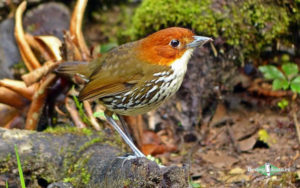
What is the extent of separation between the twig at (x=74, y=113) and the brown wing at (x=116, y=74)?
80 centimetres

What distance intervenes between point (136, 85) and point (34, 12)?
309 cm

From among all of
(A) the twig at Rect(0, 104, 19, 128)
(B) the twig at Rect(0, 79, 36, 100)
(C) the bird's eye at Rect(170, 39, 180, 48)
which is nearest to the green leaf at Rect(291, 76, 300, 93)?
(C) the bird's eye at Rect(170, 39, 180, 48)

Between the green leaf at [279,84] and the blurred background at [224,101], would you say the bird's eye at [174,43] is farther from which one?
the green leaf at [279,84]

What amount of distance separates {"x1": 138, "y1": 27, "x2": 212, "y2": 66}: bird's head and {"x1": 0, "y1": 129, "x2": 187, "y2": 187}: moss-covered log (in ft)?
2.75

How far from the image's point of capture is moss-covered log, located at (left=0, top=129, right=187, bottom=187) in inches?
150

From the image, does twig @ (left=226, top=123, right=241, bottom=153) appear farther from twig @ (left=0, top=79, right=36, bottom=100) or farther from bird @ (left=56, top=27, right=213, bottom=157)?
twig @ (left=0, top=79, right=36, bottom=100)

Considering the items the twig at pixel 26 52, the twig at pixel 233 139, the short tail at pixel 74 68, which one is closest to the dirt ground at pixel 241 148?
the twig at pixel 233 139

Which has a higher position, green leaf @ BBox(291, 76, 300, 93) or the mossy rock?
the mossy rock

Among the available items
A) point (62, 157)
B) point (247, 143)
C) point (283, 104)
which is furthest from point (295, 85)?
point (62, 157)

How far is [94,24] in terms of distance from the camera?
6.80m

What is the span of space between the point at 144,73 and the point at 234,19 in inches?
64.7

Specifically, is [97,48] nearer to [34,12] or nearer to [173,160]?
[34,12]

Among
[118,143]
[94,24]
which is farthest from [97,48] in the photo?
[118,143]

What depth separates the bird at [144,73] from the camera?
366cm
